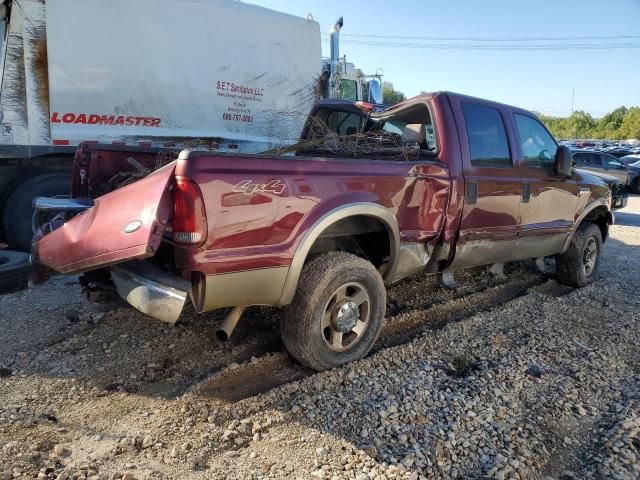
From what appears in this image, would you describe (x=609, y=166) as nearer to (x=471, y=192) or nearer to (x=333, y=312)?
(x=471, y=192)

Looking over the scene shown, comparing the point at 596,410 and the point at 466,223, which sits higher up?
the point at 466,223

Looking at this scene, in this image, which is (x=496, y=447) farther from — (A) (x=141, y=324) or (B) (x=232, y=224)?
(A) (x=141, y=324)

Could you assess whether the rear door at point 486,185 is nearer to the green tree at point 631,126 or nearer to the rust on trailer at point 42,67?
the rust on trailer at point 42,67

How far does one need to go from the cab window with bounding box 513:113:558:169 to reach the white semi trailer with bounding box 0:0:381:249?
3261 millimetres

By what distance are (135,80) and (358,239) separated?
5.03 metres

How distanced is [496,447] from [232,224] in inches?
74.3

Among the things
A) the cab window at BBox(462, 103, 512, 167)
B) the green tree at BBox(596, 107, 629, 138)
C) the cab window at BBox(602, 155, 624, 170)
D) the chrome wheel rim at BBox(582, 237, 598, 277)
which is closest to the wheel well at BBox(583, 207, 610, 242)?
the chrome wheel rim at BBox(582, 237, 598, 277)

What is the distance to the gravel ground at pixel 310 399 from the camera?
2617mm

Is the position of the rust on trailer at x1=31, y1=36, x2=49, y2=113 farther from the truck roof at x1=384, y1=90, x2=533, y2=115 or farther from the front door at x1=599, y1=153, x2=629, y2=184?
the front door at x1=599, y1=153, x2=629, y2=184

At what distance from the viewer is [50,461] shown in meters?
2.52

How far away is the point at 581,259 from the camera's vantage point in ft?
19.3

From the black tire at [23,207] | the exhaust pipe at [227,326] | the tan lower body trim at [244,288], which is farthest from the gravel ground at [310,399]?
the black tire at [23,207]

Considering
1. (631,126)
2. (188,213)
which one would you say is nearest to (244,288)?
(188,213)

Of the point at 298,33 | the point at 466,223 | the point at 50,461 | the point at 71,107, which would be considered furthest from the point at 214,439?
the point at 298,33
